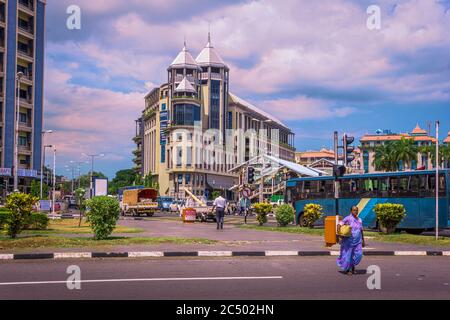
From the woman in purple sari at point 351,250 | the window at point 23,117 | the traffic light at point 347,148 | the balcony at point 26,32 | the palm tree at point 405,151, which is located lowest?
the woman in purple sari at point 351,250

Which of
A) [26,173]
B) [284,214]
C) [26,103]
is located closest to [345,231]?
[284,214]

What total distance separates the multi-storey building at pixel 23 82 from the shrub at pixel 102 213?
49374 millimetres

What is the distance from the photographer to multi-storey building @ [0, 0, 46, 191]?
65062 mm

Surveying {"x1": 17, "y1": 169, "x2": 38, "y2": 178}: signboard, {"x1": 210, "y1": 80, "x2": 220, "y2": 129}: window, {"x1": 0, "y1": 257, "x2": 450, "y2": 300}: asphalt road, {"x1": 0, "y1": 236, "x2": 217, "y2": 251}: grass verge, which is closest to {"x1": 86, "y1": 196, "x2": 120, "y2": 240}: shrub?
{"x1": 0, "y1": 236, "x2": 217, "y2": 251}: grass verge

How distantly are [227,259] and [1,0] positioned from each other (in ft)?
197

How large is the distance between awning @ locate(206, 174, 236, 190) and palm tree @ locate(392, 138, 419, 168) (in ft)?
126

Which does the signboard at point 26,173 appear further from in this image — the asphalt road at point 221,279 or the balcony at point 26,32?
the asphalt road at point 221,279

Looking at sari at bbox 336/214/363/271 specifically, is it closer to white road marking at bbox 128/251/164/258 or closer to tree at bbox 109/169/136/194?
white road marking at bbox 128/251/164/258

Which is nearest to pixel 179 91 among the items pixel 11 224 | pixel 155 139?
pixel 155 139

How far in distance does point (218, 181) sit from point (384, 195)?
88.2 metres

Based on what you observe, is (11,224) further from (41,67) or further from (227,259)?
(41,67)

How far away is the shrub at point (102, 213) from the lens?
18000 mm

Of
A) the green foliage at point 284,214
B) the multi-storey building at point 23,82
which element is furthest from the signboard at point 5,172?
the green foliage at point 284,214

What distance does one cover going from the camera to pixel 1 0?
64.1 metres
